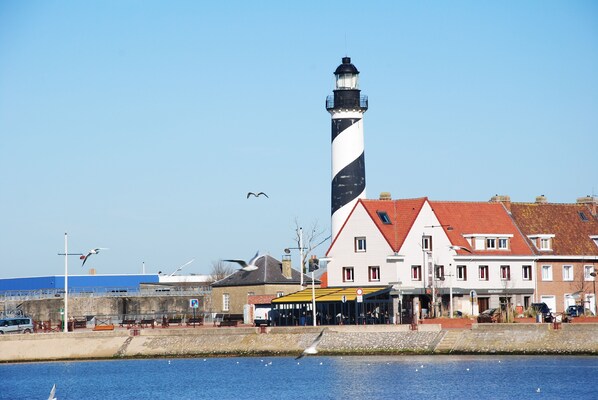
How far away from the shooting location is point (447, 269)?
86.0 meters

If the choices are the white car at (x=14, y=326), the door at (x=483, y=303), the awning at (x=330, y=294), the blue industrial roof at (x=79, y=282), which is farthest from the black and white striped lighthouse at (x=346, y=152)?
the blue industrial roof at (x=79, y=282)

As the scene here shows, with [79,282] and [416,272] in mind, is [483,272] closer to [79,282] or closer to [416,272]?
[416,272]

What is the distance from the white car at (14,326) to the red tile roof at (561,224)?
34009 mm

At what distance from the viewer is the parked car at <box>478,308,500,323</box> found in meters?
75.0

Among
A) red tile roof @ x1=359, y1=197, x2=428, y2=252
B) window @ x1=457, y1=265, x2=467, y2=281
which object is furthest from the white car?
window @ x1=457, y1=265, x2=467, y2=281

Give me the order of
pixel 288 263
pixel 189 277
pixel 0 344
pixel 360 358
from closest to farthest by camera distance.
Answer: pixel 360 358, pixel 0 344, pixel 288 263, pixel 189 277

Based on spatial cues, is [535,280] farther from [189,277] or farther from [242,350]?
[189,277]

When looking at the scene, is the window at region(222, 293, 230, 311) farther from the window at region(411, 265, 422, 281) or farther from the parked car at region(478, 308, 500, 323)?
the parked car at region(478, 308, 500, 323)

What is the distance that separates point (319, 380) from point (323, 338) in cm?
1086

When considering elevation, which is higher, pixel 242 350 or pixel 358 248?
pixel 358 248

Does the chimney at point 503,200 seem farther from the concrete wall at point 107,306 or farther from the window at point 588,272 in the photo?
the concrete wall at point 107,306

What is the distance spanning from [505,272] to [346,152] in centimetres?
1388

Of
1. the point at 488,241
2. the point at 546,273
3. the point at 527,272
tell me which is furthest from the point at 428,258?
the point at 546,273

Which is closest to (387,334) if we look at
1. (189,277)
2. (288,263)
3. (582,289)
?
(582,289)
